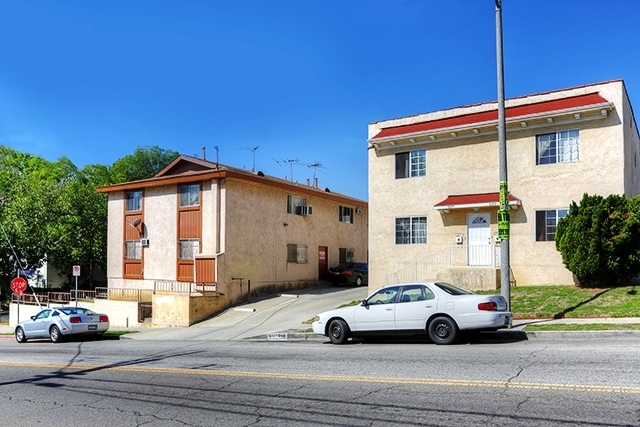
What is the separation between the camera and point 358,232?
121 ft

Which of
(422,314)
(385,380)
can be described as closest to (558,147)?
(422,314)

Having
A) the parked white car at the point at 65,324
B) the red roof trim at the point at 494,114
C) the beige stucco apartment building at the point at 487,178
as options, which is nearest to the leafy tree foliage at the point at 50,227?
the parked white car at the point at 65,324

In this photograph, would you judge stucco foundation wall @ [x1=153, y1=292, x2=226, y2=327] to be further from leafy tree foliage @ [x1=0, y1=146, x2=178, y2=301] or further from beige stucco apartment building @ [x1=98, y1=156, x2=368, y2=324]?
leafy tree foliage @ [x1=0, y1=146, x2=178, y2=301]

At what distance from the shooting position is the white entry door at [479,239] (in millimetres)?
21094

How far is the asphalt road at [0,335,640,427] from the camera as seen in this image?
645 cm

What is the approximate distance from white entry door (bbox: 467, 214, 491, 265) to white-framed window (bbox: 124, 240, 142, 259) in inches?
700

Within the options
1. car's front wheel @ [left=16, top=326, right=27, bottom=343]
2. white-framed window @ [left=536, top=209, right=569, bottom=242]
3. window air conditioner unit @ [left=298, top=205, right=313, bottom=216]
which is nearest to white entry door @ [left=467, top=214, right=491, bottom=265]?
white-framed window @ [left=536, top=209, right=569, bottom=242]

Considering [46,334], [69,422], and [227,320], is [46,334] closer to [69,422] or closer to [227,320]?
[227,320]

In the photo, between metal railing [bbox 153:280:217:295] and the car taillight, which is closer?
the car taillight

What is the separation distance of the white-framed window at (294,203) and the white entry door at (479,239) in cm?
1189

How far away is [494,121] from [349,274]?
46.7 feet

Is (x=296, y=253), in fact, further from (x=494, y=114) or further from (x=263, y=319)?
(x=494, y=114)

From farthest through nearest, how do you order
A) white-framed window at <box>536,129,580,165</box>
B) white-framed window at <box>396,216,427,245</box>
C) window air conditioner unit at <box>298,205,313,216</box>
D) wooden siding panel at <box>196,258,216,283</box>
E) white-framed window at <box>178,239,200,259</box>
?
window air conditioner unit at <box>298,205,313,216</box>
white-framed window at <box>178,239,200,259</box>
wooden siding panel at <box>196,258,216,283</box>
white-framed window at <box>396,216,427,245</box>
white-framed window at <box>536,129,580,165</box>

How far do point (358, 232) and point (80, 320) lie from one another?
19668mm
